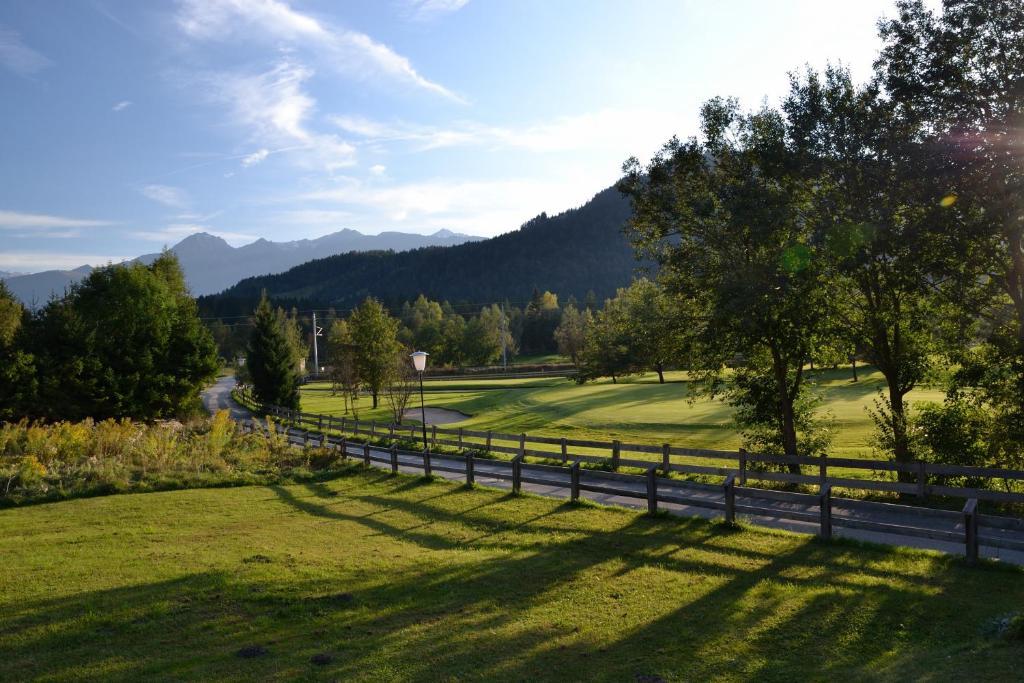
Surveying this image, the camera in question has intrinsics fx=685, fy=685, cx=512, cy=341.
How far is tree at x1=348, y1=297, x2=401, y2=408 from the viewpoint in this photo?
4644 cm

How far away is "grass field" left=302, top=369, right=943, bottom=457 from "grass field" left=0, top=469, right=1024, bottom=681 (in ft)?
43.1

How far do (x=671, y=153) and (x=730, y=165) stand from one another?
1728 millimetres

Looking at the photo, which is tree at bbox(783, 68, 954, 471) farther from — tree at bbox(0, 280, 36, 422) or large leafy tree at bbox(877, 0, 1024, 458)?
tree at bbox(0, 280, 36, 422)

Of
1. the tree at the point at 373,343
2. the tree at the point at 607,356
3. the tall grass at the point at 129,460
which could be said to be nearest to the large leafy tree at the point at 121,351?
the tree at the point at 373,343

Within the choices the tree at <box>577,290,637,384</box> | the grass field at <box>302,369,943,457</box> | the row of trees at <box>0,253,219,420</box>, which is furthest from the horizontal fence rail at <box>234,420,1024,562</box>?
the tree at <box>577,290,637,384</box>

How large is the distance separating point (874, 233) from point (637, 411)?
81.3 ft

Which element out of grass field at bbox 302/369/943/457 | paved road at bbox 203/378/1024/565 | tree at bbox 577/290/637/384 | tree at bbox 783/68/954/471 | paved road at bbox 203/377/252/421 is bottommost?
paved road at bbox 203/377/252/421

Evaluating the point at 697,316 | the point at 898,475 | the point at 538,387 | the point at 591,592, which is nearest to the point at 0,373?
the point at 697,316

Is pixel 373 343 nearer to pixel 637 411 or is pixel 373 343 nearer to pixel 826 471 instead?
pixel 637 411

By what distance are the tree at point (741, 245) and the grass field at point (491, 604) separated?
7198 mm

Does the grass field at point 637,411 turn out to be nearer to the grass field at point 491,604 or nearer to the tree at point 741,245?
the tree at point 741,245

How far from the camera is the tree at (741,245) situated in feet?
56.5

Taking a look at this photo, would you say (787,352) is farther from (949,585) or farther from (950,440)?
(949,585)

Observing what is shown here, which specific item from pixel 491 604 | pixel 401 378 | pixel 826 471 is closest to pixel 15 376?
pixel 401 378
